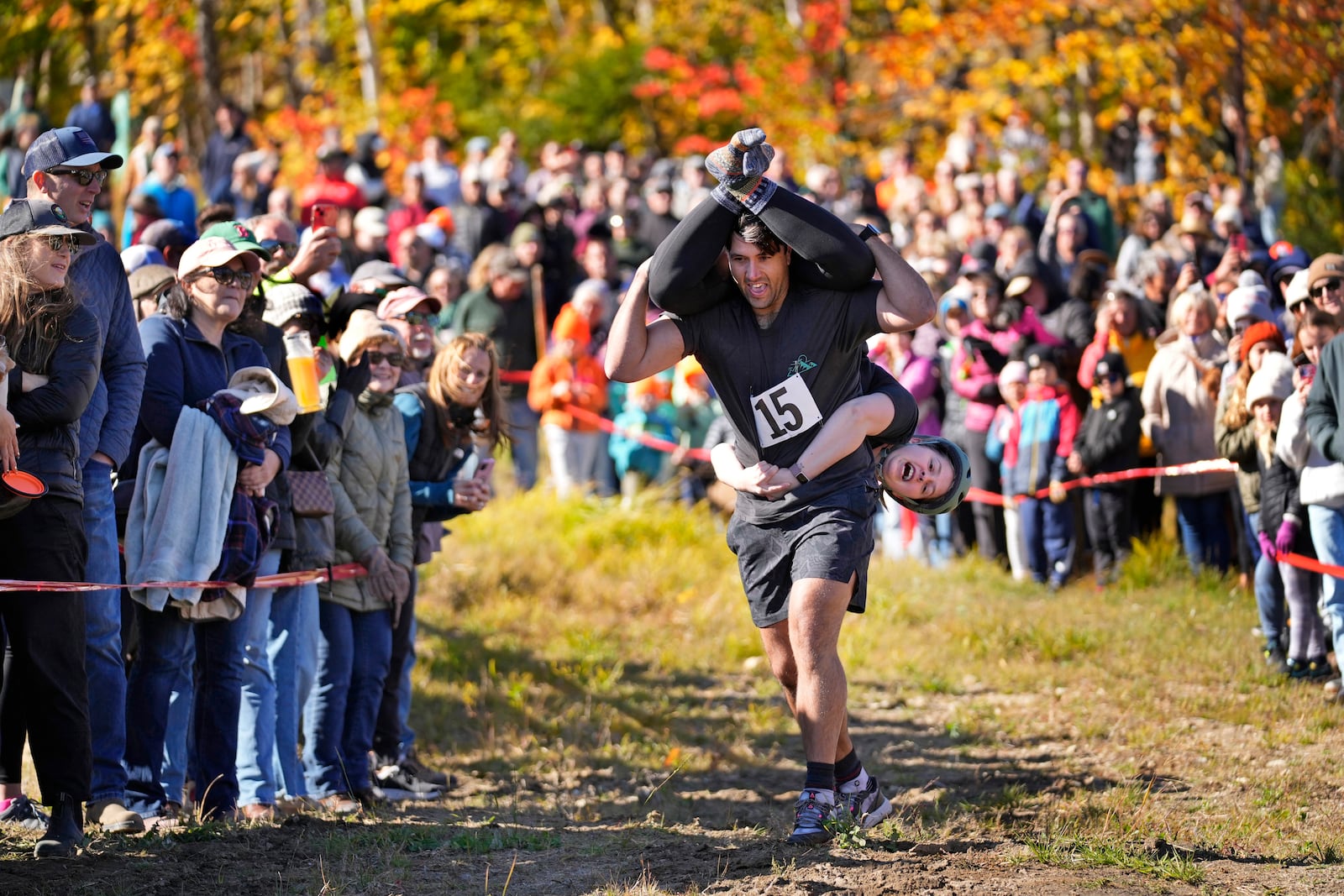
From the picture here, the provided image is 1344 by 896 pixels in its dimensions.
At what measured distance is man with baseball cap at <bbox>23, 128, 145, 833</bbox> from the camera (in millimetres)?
5785

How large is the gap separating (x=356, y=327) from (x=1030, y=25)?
592 inches

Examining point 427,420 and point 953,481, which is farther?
point 427,420

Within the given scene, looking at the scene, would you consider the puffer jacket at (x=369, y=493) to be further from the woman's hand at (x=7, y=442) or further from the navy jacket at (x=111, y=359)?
the woman's hand at (x=7, y=442)

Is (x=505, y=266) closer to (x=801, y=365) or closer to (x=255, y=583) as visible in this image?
(x=255, y=583)

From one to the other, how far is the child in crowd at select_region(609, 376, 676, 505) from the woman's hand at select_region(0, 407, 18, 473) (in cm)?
804

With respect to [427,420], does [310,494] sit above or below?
below

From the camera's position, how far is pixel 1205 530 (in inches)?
417

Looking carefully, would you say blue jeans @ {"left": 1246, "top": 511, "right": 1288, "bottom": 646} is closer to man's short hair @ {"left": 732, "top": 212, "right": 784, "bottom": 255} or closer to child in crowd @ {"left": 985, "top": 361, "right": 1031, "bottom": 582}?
child in crowd @ {"left": 985, "top": 361, "right": 1031, "bottom": 582}

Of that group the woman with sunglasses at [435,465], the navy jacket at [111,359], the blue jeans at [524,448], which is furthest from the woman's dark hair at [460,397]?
the blue jeans at [524,448]

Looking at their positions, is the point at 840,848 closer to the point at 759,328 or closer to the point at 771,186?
the point at 759,328

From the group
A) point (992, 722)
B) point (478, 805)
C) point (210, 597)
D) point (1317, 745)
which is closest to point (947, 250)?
point (992, 722)

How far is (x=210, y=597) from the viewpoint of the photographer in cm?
621

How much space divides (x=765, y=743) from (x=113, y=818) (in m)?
3.92

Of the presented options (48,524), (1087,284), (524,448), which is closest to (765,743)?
(48,524)
